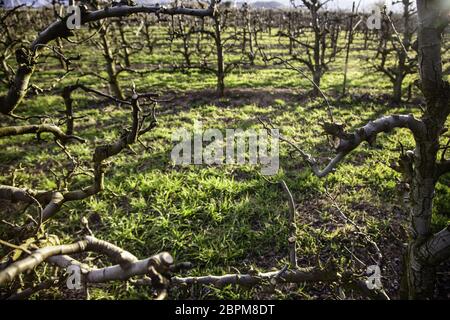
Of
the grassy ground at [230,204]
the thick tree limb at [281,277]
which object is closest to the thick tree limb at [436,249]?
the grassy ground at [230,204]

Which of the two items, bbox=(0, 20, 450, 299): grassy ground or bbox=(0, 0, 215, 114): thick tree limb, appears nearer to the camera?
bbox=(0, 0, 215, 114): thick tree limb

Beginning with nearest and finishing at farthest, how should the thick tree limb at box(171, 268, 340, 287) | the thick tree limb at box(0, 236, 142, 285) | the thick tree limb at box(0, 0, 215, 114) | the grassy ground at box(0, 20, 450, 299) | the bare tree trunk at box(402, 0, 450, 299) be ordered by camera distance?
the thick tree limb at box(0, 236, 142, 285)
the bare tree trunk at box(402, 0, 450, 299)
the thick tree limb at box(0, 0, 215, 114)
the thick tree limb at box(171, 268, 340, 287)
the grassy ground at box(0, 20, 450, 299)

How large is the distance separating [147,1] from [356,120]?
7415 mm

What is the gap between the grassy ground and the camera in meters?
4.05

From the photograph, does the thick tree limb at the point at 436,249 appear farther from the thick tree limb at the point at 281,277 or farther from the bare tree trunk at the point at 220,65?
the bare tree trunk at the point at 220,65

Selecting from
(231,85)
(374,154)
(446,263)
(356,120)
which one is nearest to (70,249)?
(446,263)

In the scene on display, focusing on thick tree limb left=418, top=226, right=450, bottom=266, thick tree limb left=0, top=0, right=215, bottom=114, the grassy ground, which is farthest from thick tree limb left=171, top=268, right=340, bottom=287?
thick tree limb left=0, top=0, right=215, bottom=114

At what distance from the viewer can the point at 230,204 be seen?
17.0 feet

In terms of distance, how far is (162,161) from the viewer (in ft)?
21.8

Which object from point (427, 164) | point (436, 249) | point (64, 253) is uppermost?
point (427, 164)

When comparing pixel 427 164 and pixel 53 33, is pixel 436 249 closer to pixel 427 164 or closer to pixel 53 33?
pixel 427 164

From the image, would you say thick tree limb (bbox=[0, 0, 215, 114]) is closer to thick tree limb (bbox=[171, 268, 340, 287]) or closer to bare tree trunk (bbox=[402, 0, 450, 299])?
bare tree trunk (bbox=[402, 0, 450, 299])

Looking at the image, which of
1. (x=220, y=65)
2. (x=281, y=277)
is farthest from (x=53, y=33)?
(x=220, y=65)

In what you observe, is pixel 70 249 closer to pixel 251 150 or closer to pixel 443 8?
pixel 443 8
